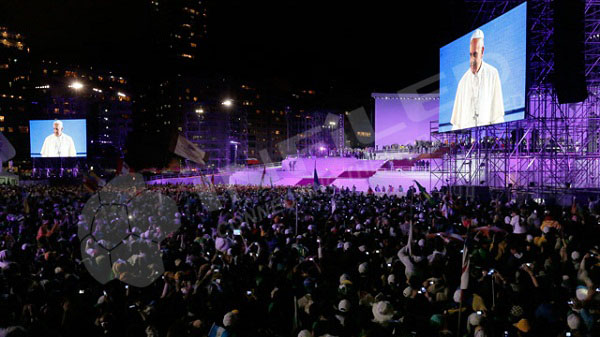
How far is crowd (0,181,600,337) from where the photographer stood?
413cm

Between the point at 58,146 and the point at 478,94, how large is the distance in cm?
3560

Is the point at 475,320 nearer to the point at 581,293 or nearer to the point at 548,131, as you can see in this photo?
the point at 581,293

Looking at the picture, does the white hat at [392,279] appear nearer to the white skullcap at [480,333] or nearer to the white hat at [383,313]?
the white hat at [383,313]

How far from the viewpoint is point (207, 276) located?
5531mm

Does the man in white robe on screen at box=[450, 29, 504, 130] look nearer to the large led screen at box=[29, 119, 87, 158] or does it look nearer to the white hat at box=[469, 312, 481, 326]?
the white hat at box=[469, 312, 481, 326]

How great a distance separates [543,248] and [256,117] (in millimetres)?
101992

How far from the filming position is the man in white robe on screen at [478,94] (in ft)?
55.4

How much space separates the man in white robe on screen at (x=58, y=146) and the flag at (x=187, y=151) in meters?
22.5

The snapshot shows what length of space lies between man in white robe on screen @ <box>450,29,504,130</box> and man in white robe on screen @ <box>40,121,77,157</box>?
33.4 metres

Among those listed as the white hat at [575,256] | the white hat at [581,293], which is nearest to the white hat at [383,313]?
the white hat at [581,293]

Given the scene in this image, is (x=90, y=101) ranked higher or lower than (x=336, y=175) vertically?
higher

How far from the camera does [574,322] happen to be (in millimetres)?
3883

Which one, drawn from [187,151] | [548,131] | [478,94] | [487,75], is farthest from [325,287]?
[187,151]

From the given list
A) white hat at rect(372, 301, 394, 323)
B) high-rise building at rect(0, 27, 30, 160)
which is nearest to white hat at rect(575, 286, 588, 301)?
white hat at rect(372, 301, 394, 323)
